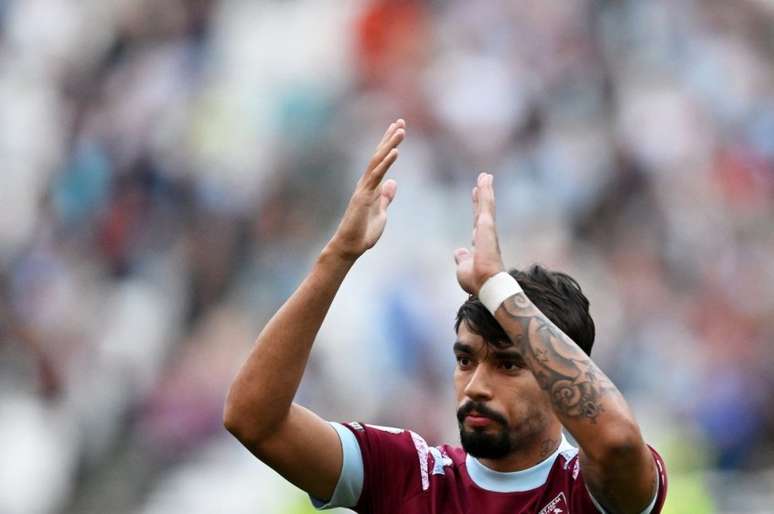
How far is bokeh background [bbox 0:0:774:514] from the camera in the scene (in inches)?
300

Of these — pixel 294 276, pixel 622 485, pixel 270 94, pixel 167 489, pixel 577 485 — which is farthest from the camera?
pixel 270 94

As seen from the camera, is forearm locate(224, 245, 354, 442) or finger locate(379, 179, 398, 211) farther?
finger locate(379, 179, 398, 211)

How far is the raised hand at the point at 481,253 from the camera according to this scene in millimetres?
3516

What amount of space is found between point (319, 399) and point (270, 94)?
2010 millimetres

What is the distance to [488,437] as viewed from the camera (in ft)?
11.6

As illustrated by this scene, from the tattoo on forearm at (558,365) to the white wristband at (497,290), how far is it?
0.07 feet

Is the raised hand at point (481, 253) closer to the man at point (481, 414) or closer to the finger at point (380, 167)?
the man at point (481, 414)

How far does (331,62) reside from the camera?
27.9ft

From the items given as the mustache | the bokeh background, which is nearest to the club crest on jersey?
the mustache

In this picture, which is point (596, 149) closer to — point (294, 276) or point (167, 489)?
point (294, 276)

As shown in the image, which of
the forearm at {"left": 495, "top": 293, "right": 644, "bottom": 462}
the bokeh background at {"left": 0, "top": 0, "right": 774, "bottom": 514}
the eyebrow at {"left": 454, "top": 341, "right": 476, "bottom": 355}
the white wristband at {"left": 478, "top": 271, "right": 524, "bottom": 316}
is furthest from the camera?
the bokeh background at {"left": 0, "top": 0, "right": 774, "bottom": 514}

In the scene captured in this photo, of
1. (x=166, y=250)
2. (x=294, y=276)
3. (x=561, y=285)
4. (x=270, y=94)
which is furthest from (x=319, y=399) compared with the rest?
(x=561, y=285)

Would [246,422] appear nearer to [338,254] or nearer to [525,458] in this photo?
[338,254]

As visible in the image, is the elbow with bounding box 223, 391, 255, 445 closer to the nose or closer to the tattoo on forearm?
the nose
